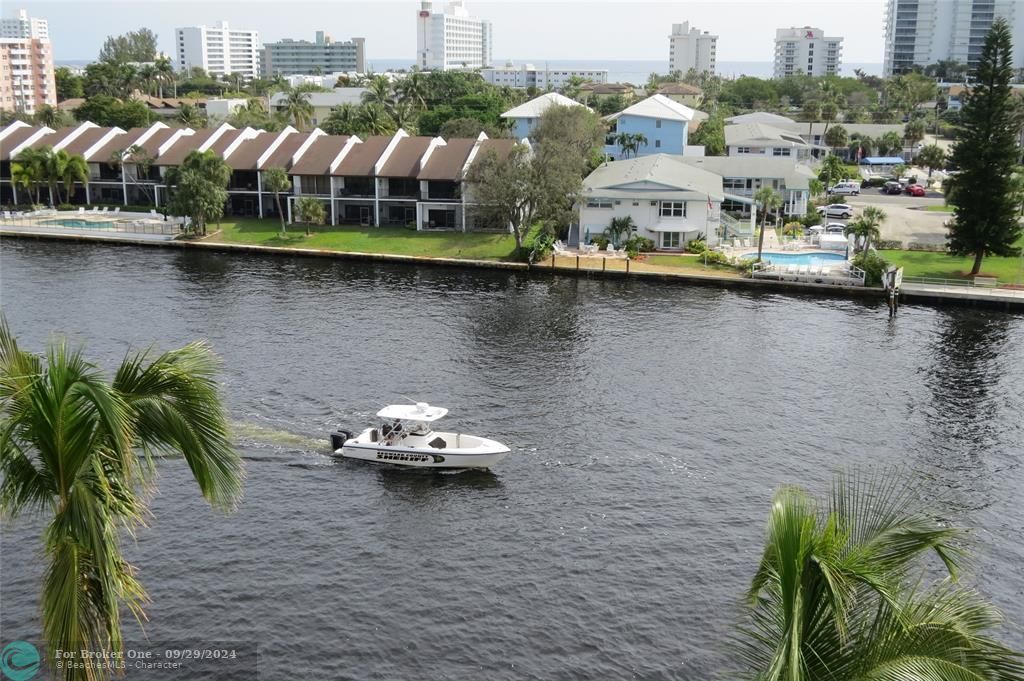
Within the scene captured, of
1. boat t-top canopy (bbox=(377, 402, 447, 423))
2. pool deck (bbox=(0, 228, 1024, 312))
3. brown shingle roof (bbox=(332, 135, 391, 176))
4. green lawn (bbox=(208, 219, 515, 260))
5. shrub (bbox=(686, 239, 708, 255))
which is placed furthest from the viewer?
brown shingle roof (bbox=(332, 135, 391, 176))

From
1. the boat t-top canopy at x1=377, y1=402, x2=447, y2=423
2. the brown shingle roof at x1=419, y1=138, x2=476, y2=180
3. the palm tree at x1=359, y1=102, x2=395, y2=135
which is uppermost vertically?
the palm tree at x1=359, y1=102, x2=395, y2=135

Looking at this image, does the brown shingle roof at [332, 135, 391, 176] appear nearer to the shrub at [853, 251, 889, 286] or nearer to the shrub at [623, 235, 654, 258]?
the shrub at [623, 235, 654, 258]

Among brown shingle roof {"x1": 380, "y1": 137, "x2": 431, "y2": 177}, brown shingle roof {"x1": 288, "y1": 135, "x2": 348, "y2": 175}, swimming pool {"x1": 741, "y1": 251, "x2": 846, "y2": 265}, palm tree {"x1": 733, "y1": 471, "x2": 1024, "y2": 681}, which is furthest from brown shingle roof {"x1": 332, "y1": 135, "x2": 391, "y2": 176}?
palm tree {"x1": 733, "y1": 471, "x2": 1024, "y2": 681}

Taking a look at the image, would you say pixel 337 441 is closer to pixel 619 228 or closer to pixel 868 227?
pixel 619 228

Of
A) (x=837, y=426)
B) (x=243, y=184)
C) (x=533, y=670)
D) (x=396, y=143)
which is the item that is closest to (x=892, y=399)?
(x=837, y=426)

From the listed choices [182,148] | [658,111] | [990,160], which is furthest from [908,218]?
[182,148]

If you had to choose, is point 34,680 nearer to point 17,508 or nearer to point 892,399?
point 17,508
